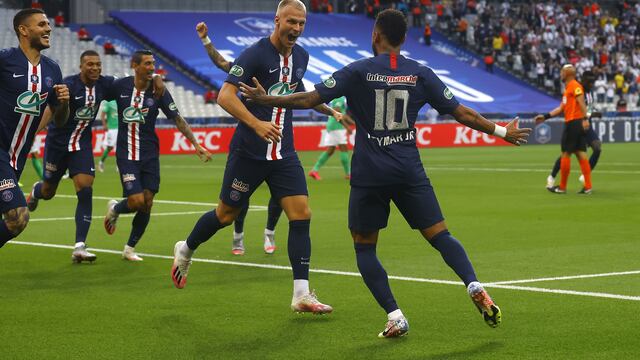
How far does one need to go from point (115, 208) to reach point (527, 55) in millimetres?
50132

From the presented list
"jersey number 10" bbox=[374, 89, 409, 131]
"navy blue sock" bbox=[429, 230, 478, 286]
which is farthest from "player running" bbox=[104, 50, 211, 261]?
"navy blue sock" bbox=[429, 230, 478, 286]

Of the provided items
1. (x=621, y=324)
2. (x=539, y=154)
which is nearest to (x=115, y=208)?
(x=621, y=324)

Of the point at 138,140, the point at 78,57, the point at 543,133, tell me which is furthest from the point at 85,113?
the point at 543,133

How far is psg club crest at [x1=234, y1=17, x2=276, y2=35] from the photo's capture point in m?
56.2

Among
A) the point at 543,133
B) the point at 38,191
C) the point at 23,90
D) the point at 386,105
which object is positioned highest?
the point at 386,105

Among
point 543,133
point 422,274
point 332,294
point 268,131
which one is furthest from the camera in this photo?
point 543,133

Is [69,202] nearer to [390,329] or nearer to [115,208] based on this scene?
[115,208]

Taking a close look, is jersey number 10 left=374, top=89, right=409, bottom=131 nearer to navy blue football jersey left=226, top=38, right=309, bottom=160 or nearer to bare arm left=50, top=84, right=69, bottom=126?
navy blue football jersey left=226, top=38, right=309, bottom=160

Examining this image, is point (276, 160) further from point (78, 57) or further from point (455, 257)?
point (78, 57)

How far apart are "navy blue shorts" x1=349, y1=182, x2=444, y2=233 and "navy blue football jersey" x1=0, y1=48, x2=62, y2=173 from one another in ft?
10.4

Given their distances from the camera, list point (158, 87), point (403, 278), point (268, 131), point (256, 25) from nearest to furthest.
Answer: point (268, 131) < point (403, 278) < point (158, 87) < point (256, 25)

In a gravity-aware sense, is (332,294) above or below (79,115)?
below

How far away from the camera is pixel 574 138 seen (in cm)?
2203

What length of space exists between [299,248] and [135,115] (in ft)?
13.1
